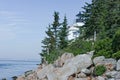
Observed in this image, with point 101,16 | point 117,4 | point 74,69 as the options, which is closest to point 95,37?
point 101,16

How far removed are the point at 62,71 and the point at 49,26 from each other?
2875 cm

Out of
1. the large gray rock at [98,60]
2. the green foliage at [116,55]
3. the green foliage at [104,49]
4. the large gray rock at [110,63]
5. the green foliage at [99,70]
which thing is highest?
the green foliage at [104,49]

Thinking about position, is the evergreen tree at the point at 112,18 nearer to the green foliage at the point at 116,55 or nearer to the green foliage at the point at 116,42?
the green foliage at the point at 116,42


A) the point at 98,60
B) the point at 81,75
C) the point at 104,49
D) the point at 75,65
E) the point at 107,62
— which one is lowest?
the point at 81,75

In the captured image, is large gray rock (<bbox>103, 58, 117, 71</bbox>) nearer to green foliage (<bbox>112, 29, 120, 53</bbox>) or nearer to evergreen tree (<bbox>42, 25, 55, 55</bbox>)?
green foliage (<bbox>112, 29, 120, 53</bbox>)

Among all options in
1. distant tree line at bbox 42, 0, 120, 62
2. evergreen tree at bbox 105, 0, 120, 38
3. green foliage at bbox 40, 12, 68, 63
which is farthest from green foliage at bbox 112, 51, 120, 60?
green foliage at bbox 40, 12, 68, 63

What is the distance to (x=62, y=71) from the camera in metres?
35.1

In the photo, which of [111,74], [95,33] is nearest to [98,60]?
[111,74]

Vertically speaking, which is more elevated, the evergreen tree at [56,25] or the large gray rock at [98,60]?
the evergreen tree at [56,25]

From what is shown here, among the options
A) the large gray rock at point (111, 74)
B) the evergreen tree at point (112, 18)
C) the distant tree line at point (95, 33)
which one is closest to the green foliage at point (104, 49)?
the distant tree line at point (95, 33)

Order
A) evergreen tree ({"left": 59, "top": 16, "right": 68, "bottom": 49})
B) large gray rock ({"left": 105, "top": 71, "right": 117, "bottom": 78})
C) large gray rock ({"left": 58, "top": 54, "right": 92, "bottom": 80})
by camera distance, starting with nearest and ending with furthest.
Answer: large gray rock ({"left": 105, "top": 71, "right": 117, "bottom": 78})
large gray rock ({"left": 58, "top": 54, "right": 92, "bottom": 80})
evergreen tree ({"left": 59, "top": 16, "right": 68, "bottom": 49})

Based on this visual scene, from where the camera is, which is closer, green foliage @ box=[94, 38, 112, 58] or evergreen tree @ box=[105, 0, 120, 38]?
green foliage @ box=[94, 38, 112, 58]

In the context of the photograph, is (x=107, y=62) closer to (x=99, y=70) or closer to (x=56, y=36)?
(x=99, y=70)

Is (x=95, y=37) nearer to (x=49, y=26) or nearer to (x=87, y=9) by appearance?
(x=87, y=9)
